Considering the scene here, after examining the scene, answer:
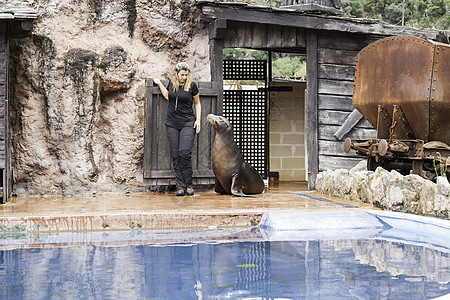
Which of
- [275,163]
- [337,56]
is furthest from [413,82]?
[275,163]

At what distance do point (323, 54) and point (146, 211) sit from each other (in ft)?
16.3

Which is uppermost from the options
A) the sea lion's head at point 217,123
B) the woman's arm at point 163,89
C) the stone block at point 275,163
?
the woman's arm at point 163,89

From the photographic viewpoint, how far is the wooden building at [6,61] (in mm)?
7966

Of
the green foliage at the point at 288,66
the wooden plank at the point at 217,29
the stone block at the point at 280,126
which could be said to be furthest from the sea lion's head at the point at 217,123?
the green foliage at the point at 288,66

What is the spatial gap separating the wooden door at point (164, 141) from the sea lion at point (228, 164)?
606 mm

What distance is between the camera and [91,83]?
9.53 meters

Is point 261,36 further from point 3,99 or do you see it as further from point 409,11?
point 409,11

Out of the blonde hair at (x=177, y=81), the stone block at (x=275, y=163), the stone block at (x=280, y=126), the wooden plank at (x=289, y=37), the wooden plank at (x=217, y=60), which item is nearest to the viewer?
the blonde hair at (x=177, y=81)

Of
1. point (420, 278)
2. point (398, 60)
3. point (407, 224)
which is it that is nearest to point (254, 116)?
point (398, 60)

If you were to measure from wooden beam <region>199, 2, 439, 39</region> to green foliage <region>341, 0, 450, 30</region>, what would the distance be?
20995mm

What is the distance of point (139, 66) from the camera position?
993 centimetres

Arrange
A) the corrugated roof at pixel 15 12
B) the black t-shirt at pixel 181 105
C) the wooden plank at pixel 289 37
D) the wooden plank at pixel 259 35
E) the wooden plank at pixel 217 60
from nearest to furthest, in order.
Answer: the corrugated roof at pixel 15 12 → the black t-shirt at pixel 181 105 → the wooden plank at pixel 217 60 → the wooden plank at pixel 259 35 → the wooden plank at pixel 289 37

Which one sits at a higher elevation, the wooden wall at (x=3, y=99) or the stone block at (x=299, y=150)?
the wooden wall at (x=3, y=99)

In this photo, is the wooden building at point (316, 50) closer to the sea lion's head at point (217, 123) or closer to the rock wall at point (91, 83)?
the rock wall at point (91, 83)
